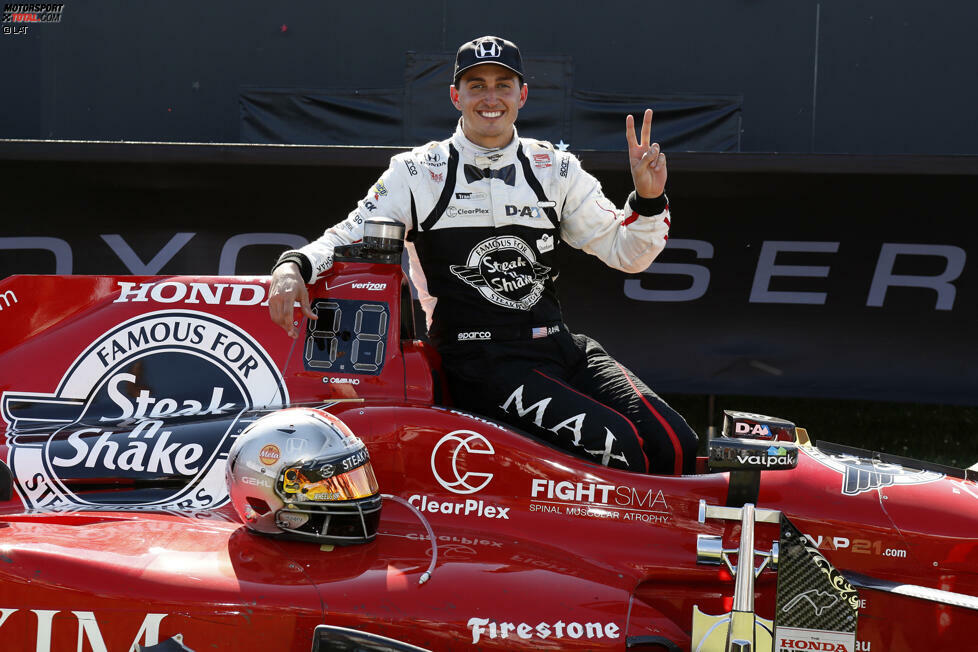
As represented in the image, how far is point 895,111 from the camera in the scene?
8.52m

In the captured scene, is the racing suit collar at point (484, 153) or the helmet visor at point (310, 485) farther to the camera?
the racing suit collar at point (484, 153)

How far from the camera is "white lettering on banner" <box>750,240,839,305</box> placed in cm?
561

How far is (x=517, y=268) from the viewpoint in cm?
331

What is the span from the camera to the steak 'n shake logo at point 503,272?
129 inches

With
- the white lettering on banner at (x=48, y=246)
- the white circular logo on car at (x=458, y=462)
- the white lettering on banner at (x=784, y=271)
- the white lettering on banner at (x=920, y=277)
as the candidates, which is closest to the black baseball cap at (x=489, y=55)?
the white circular logo on car at (x=458, y=462)

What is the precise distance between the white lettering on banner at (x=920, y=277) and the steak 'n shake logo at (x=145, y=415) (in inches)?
160

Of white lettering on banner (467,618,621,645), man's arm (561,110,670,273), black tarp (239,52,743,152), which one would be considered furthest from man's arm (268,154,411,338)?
black tarp (239,52,743,152)

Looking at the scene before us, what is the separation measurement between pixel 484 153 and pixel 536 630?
70.0 inches

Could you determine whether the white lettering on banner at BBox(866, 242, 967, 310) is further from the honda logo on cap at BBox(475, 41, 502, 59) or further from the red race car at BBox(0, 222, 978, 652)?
the honda logo on cap at BBox(475, 41, 502, 59)

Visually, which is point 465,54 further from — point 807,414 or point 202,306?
point 807,414

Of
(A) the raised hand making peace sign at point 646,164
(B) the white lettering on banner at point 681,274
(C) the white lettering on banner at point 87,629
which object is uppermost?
(B) the white lettering on banner at point 681,274

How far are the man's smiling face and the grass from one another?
3378 millimetres

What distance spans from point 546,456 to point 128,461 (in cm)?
128

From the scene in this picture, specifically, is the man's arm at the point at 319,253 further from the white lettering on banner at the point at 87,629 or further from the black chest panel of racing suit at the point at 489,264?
the white lettering on banner at the point at 87,629
